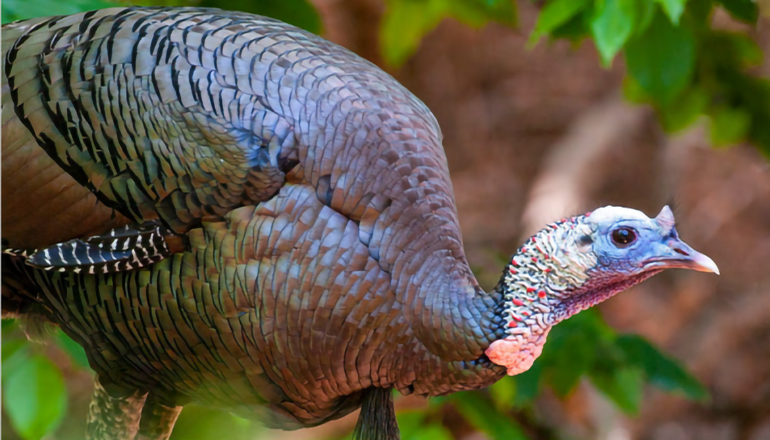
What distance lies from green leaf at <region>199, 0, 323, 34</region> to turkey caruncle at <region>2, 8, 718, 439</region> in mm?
915

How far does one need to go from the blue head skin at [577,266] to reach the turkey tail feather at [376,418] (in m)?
0.34

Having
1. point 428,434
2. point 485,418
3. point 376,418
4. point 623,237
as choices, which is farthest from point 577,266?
point 485,418

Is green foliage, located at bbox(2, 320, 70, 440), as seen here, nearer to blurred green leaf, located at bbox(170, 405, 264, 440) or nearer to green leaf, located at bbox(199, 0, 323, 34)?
blurred green leaf, located at bbox(170, 405, 264, 440)

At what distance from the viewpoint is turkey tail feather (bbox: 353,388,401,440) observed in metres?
1.93

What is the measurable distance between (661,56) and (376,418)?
4.90ft

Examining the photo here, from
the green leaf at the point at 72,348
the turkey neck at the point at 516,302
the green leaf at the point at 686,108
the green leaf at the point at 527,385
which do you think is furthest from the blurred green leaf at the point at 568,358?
the green leaf at the point at 72,348

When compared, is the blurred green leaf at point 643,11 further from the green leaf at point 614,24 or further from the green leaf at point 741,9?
the green leaf at point 741,9

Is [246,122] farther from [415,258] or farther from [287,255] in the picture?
[415,258]

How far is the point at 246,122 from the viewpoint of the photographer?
71.6 inches

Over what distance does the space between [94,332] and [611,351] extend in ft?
5.82

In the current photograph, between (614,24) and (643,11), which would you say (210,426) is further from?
(643,11)

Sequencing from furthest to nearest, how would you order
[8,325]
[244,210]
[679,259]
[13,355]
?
[8,325] < [13,355] < [244,210] < [679,259]

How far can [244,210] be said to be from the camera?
5.94 ft

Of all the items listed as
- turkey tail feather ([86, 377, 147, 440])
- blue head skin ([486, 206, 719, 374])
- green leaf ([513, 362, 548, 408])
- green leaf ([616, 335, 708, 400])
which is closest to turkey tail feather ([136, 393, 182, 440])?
turkey tail feather ([86, 377, 147, 440])
